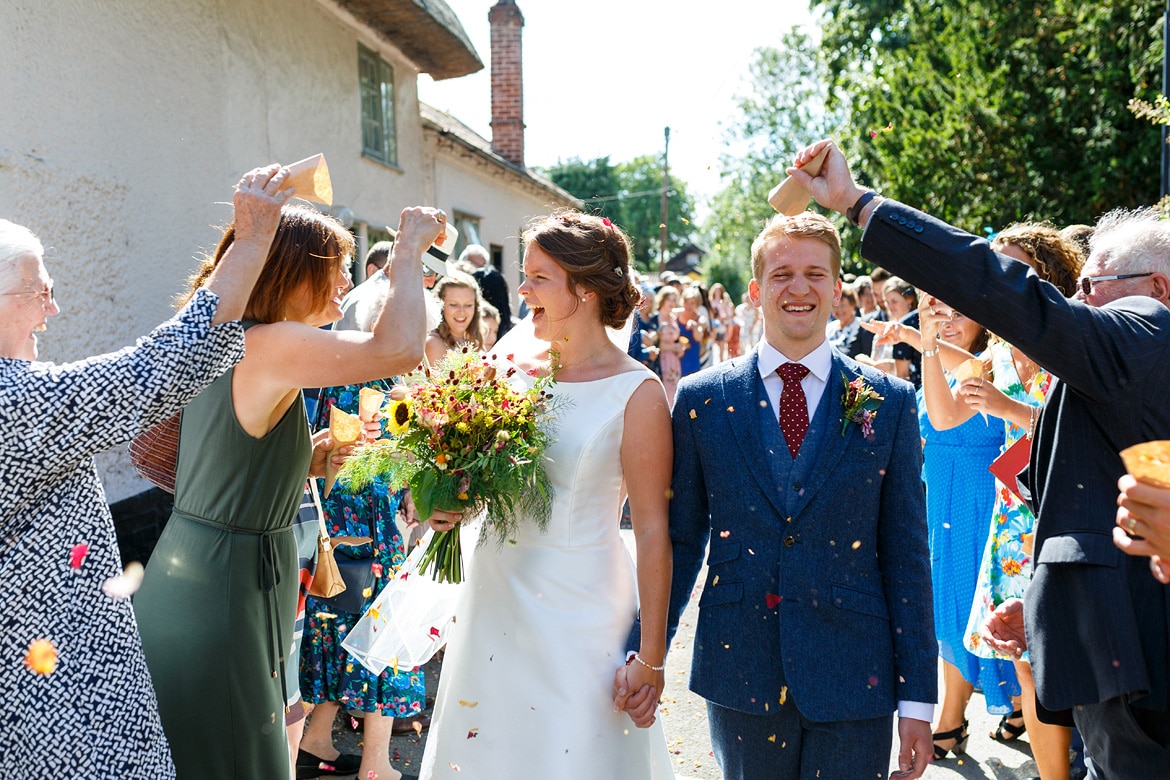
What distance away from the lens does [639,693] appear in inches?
112

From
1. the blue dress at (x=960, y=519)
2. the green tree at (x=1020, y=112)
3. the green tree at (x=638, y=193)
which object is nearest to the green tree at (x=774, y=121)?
the green tree at (x=638, y=193)

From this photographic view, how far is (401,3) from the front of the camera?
12.5 metres

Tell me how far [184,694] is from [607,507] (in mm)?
1339

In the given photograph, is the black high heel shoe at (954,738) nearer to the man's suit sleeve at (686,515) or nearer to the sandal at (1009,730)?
the sandal at (1009,730)

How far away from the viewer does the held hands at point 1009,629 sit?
103 inches

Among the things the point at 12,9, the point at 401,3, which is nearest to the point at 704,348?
the point at 401,3

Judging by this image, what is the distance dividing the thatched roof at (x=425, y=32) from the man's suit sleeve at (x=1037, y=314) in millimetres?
11756

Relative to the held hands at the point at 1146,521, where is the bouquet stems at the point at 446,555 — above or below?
below

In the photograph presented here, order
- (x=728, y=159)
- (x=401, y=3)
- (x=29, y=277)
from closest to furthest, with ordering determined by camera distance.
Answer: (x=29, y=277) → (x=401, y=3) → (x=728, y=159)

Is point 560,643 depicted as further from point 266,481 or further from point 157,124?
point 157,124

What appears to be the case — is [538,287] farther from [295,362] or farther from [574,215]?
[295,362]

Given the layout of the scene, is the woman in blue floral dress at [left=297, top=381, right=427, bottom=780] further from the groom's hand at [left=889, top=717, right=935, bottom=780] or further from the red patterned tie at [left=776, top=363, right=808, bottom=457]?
the groom's hand at [left=889, top=717, right=935, bottom=780]

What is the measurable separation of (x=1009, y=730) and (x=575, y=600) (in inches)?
126

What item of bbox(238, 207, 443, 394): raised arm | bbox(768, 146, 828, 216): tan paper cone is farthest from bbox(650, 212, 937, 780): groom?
bbox(238, 207, 443, 394): raised arm
